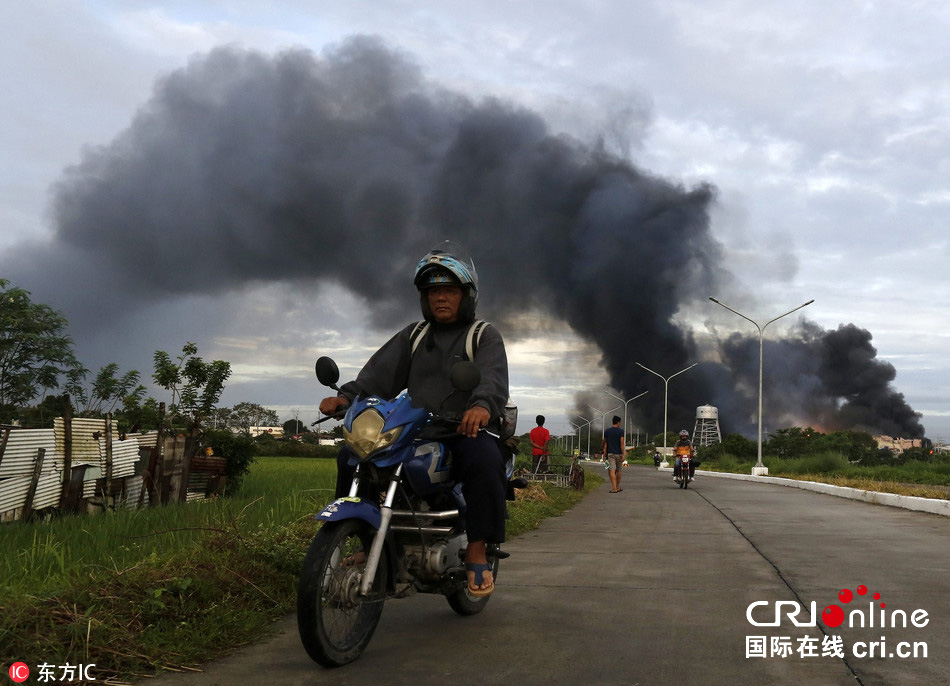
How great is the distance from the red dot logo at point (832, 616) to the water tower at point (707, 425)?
4802 inches

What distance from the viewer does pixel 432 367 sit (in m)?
4.75

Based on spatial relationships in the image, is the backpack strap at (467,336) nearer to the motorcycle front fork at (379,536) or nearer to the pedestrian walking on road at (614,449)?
the motorcycle front fork at (379,536)

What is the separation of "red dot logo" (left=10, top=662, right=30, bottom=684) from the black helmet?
2561mm

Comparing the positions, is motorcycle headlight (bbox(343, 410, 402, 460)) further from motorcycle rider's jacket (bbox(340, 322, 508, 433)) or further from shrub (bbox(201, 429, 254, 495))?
shrub (bbox(201, 429, 254, 495))

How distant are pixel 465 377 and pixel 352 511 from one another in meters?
0.79

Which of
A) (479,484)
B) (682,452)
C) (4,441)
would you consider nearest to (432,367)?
(479,484)

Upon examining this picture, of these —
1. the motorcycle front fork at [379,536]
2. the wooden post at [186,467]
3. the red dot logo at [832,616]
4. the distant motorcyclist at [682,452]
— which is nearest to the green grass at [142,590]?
the motorcycle front fork at [379,536]

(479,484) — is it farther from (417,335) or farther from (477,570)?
(417,335)

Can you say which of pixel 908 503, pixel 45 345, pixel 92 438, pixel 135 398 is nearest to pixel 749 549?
pixel 92 438

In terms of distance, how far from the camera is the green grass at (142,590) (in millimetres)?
3764

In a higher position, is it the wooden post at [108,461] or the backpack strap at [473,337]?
the backpack strap at [473,337]

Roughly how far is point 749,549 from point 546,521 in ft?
12.8

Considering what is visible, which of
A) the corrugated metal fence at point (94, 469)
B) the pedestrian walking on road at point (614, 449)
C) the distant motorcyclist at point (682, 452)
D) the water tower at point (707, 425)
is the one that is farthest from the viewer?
the water tower at point (707, 425)

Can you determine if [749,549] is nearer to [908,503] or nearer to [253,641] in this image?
[253,641]
